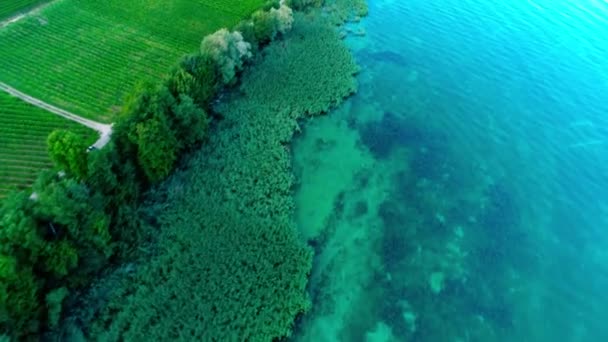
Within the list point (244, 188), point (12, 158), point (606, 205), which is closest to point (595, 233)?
point (606, 205)

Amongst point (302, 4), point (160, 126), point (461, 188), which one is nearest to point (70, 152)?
point (160, 126)

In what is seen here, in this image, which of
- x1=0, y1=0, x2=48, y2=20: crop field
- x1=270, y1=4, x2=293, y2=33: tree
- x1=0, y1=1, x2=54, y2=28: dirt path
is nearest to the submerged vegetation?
x1=270, y1=4, x2=293, y2=33: tree

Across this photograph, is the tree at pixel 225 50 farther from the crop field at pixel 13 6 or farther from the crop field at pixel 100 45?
the crop field at pixel 13 6

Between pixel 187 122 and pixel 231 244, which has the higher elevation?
pixel 187 122

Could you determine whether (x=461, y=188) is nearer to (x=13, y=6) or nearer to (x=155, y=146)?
(x=155, y=146)

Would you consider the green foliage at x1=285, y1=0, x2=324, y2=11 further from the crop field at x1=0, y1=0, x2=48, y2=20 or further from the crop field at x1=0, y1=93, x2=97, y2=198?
the crop field at x1=0, y1=0, x2=48, y2=20
